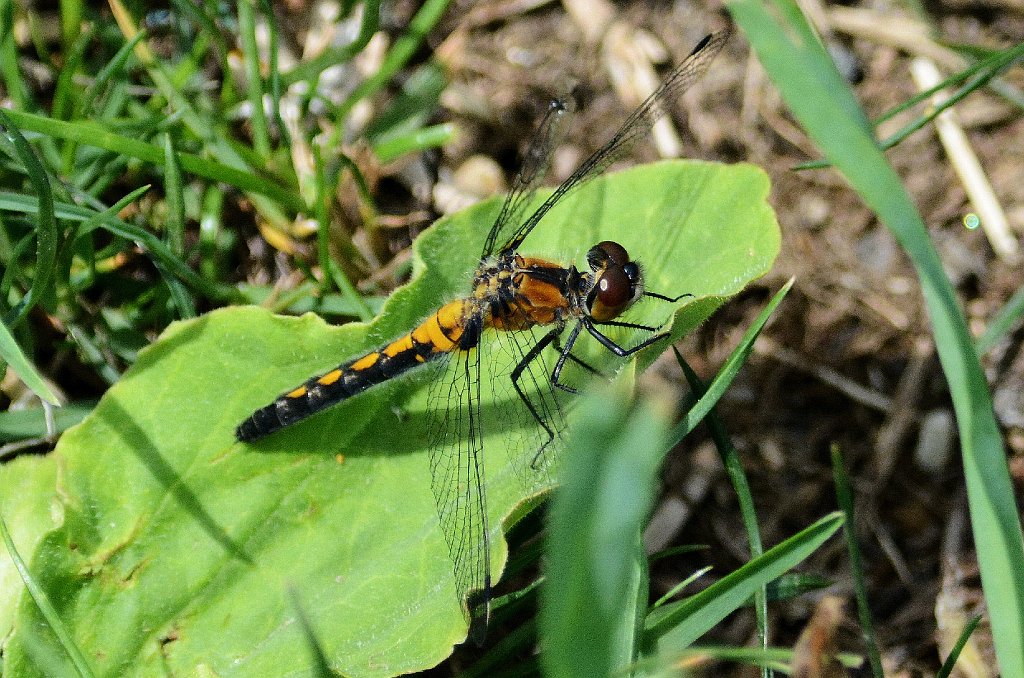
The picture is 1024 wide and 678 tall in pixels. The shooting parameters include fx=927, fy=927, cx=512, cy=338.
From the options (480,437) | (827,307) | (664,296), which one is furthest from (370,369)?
(827,307)

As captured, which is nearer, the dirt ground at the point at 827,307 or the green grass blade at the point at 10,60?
the green grass blade at the point at 10,60

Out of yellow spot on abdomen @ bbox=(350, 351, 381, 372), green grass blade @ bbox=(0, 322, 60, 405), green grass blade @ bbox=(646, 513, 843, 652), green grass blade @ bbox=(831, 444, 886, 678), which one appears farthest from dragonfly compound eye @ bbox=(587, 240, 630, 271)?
green grass blade @ bbox=(0, 322, 60, 405)

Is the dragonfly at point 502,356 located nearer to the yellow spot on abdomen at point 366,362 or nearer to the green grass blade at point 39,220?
the yellow spot on abdomen at point 366,362

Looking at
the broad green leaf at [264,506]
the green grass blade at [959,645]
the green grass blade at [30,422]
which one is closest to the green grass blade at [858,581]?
the green grass blade at [959,645]

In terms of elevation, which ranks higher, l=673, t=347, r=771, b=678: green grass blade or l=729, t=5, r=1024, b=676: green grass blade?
l=729, t=5, r=1024, b=676: green grass blade

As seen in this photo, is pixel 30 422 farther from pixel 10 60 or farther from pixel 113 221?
pixel 10 60

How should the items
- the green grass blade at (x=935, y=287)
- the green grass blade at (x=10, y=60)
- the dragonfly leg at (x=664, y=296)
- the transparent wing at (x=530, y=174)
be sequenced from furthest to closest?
the green grass blade at (x=10, y=60), the transparent wing at (x=530, y=174), the dragonfly leg at (x=664, y=296), the green grass blade at (x=935, y=287)

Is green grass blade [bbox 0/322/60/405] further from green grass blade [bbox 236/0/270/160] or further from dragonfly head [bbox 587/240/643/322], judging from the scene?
dragonfly head [bbox 587/240/643/322]
